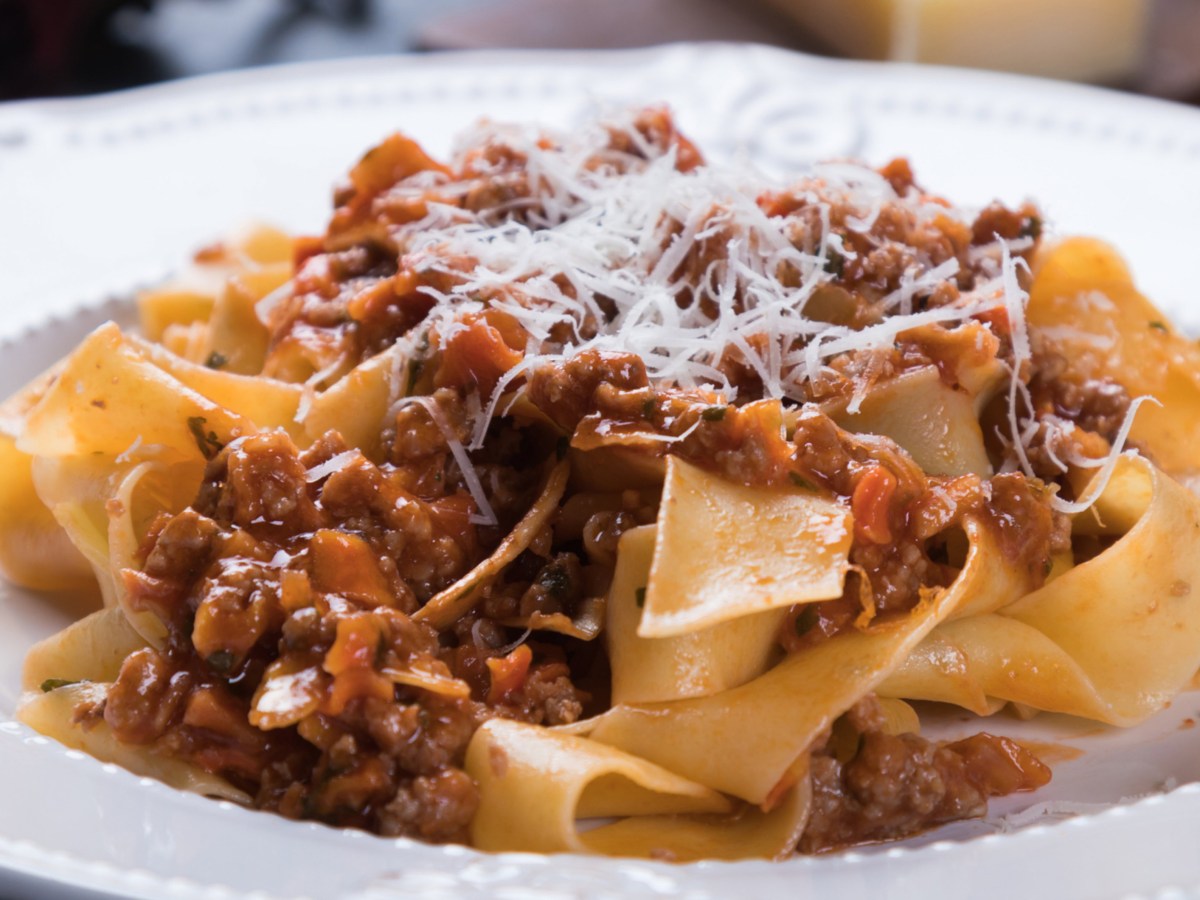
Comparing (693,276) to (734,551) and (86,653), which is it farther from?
(86,653)

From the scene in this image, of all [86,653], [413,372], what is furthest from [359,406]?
[86,653]

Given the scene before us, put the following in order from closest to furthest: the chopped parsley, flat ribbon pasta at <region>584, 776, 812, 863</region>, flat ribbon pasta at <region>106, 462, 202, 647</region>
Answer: flat ribbon pasta at <region>584, 776, 812, 863</region> < flat ribbon pasta at <region>106, 462, 202, 647</region> < the chopped parsley

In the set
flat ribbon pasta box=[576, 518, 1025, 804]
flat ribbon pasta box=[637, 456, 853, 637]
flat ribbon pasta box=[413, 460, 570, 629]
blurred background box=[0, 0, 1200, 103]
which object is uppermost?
flat ribbon pasta box=[637, 456, 853, 637]

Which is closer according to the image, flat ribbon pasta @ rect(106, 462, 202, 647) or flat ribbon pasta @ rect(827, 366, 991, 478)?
flat ribbon pasta @ rect(106, 462, 202, 647)

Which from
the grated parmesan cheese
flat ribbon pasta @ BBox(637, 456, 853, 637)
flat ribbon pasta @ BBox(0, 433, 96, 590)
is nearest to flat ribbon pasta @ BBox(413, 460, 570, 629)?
the grated parmesan cheese

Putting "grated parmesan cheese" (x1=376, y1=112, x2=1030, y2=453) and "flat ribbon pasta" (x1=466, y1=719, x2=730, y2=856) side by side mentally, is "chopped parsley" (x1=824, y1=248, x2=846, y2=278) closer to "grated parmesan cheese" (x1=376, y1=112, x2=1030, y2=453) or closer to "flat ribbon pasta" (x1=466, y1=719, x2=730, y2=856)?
"grated parmesan cheese" (x1=376, y1=112, x2=1030, y2=453)

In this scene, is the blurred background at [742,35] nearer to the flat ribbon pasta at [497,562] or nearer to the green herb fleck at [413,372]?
the green herb fleck at [413,372]

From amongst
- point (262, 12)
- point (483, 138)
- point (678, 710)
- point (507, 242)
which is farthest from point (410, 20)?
point (678, 710)
